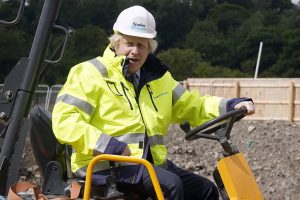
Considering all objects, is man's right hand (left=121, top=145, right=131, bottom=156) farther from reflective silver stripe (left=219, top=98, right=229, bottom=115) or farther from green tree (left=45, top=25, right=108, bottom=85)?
green tree (left=45, top=25, right=108, bottom=85)

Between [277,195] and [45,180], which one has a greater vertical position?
[45,180]

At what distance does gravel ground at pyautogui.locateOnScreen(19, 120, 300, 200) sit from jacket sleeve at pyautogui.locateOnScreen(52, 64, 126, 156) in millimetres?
8448

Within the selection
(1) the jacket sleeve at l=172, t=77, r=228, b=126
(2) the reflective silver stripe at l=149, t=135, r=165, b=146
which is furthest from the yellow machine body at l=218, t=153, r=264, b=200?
(1) the jacket sleeve at l=172, t=77, r=228, b=126

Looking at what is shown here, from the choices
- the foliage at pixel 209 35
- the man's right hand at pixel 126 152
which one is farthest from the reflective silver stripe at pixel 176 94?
the foliage at pixel 209 35

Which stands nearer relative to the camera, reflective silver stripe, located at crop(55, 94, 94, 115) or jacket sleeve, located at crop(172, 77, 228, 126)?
reflective silver stripe, located at crop(55, 94, 94, 115)

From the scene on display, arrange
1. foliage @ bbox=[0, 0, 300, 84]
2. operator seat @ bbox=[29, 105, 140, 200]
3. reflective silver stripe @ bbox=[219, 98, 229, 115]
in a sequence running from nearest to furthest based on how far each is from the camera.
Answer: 1. operator seat @ bbox=[29, 105, 140, 200]
2. reflective silver stripe @ bbox=[219, 98, 229, 115]
3. foliage @ bbox=[0, 0, 300, 84]

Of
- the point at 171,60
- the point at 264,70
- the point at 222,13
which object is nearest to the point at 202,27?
the point at 222,13

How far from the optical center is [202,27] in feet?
251

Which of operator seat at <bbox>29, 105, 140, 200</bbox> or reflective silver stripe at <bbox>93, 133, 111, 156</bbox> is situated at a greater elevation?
reflective silver stripe at <bbox>93, 133, 111, 156</bbox>

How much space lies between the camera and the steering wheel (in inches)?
151

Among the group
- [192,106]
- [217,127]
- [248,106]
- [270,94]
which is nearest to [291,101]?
[270,94]

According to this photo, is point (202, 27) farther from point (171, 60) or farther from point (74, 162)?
point (74, 162)

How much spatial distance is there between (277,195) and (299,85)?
9.33 metres

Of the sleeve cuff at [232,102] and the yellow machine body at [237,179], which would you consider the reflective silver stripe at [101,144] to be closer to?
the yellow machine body at [237,179]
